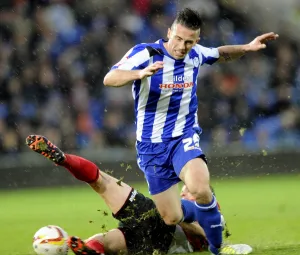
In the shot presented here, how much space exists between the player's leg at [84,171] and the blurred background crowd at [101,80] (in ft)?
24.4

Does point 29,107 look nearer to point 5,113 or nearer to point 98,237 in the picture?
point 5,113

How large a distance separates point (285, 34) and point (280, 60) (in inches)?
27.5

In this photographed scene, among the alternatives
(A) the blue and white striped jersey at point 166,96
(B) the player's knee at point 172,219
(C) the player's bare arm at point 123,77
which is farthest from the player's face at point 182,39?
(B) the player's knee at point 172,219

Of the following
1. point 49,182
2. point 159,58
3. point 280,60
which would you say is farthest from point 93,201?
point 159,58

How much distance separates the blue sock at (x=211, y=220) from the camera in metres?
6.55

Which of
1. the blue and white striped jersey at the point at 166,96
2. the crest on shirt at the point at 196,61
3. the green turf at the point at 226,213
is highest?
the crest on shirt at the point at 196,61

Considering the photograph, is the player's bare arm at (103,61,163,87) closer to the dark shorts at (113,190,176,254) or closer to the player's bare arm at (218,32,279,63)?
the dark shorts at (113,190,176,254)

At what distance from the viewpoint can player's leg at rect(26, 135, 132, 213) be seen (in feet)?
23.2

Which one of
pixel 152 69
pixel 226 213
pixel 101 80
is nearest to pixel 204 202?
pixel 152 69

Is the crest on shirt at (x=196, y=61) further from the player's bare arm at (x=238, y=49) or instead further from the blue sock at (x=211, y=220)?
the blue sock at (x=211, y=220)

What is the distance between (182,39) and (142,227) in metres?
1.57

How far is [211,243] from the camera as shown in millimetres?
6719

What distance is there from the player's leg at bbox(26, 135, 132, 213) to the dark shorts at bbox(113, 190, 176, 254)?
0.08 meters

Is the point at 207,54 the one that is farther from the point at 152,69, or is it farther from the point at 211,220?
the point at 211,220
